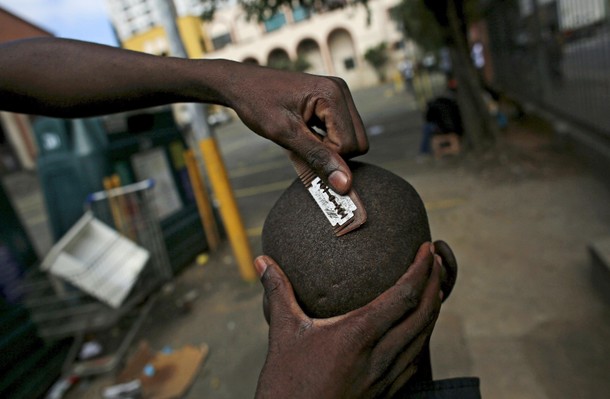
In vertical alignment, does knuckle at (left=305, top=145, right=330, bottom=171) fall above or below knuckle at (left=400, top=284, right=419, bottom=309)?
above

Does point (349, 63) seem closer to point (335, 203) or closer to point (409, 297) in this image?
point (335, 203)

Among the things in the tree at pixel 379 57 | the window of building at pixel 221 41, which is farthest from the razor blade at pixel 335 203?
the window of building at pixel 221 41

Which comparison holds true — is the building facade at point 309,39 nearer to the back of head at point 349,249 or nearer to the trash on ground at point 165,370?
the trash on ground at point 165,370

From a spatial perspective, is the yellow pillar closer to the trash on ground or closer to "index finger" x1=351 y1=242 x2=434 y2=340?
the trash on ground

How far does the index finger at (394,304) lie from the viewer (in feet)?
3.04

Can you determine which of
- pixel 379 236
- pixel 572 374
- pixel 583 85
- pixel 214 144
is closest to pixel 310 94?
pixel 379 236

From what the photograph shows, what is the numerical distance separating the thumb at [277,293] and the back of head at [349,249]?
0.04m

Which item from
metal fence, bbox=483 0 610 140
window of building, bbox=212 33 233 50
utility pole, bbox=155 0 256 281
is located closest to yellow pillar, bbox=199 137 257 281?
utility pole, bbox=155 0 256 281

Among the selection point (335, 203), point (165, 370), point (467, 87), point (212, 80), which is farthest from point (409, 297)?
point (467, 87)

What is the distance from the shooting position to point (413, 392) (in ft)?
3.78

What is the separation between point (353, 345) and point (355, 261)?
0.77 feet

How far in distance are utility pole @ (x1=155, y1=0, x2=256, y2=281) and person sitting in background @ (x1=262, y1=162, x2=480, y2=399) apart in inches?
127

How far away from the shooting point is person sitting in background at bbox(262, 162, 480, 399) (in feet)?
3.45

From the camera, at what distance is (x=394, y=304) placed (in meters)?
0.95
